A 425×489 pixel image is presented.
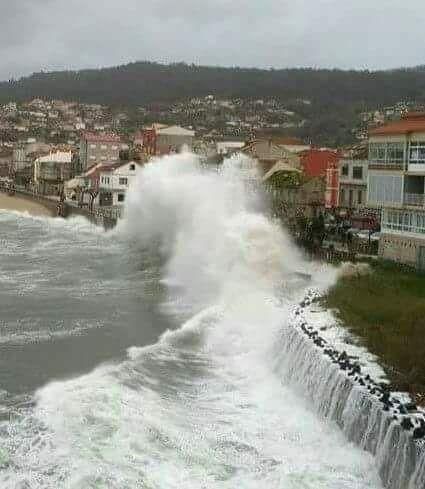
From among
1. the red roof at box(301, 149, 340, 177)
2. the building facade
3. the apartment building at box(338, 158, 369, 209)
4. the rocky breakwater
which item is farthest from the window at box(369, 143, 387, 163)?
the building facade

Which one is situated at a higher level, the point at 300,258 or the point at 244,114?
the point at 244,114

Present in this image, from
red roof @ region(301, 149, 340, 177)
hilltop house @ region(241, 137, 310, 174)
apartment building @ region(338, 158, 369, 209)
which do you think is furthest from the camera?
hilltop house @ region(241, 137, 310, 174)

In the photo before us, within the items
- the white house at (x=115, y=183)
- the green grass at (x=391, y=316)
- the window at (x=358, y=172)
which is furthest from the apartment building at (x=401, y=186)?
the white house at (x=115, y=183)

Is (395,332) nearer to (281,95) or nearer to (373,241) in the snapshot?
(373,241)

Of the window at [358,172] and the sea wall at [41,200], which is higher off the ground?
the window at [358,172]

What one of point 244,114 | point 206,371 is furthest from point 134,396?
point 244,114

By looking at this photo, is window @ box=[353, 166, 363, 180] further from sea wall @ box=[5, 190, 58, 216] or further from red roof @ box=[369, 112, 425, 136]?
sea wall @ box=[5, 190, 58, 216]

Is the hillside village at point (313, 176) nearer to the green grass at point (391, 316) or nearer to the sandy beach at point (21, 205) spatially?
the sandy beach at point (21, 205)
